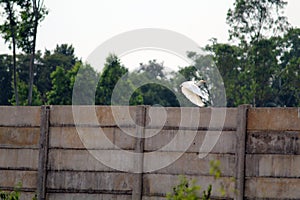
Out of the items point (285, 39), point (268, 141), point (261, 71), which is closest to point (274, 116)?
point (268, 141)

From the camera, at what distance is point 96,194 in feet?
42.2

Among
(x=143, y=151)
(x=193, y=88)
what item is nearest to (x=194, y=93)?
(x=193, y=88)

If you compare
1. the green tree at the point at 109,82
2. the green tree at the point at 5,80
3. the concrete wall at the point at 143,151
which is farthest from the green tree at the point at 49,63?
the concrete wall at the point at 143,151

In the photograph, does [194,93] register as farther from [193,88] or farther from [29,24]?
[29,24]

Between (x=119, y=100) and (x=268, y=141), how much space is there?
4228 centimetres

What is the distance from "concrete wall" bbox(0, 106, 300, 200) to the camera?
1178cm

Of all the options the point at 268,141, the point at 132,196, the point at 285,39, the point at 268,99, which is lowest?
the point at 132,196

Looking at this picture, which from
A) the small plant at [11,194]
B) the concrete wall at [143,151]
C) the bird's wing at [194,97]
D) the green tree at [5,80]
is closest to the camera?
the concrete wall at [143,151]

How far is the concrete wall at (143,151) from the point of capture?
11781 mm

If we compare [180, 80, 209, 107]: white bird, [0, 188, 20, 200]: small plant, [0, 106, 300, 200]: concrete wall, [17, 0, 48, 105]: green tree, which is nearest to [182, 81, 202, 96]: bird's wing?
[180, 80, 209, 107]: white bird

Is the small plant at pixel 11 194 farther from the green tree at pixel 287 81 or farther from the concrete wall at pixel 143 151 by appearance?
the green tree at pixel 287 81

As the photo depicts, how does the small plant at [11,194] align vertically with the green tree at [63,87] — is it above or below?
below

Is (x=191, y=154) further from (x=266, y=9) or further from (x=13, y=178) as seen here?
(x=266, y=9)

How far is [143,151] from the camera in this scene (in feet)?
41.4
